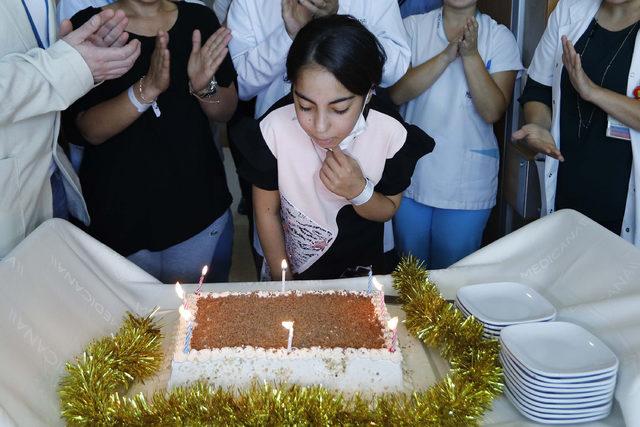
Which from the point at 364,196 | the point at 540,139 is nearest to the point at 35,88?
the point at 364,196

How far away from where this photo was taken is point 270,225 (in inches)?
70.4

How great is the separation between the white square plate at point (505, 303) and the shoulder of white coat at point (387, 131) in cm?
51

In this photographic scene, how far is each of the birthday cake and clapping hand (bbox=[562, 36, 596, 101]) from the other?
98cm

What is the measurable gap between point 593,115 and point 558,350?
102 centimetres

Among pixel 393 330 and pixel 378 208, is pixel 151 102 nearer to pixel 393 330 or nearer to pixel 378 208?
pixel 378 208

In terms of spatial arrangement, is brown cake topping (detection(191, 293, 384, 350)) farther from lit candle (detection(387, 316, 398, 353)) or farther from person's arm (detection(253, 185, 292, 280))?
person's arm (detection(253, 185, 292, 280))

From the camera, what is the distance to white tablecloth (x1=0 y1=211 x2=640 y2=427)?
3.60ft

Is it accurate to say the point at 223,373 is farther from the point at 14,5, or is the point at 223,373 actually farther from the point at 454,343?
the point at 14,5

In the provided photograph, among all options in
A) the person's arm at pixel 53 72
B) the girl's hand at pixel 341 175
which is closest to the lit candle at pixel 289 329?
the girl's hand at pixel 341 175

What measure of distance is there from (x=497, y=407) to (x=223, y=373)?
0.53 meters

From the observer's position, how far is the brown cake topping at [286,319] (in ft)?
4.09

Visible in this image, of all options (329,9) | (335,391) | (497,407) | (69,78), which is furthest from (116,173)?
(497,407)

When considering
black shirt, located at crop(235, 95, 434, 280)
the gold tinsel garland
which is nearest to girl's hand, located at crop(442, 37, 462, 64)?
black shirt, located at crop(235, 95, 434, 280)

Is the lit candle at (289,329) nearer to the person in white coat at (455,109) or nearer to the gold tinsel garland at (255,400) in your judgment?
the gold tinsel garland at (255,400)
